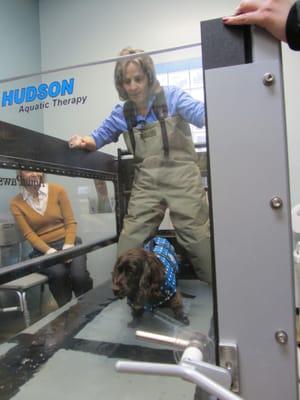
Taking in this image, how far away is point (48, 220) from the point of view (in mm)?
1165

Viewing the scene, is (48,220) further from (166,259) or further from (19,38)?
(19,38)

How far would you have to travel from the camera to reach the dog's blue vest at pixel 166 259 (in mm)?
723

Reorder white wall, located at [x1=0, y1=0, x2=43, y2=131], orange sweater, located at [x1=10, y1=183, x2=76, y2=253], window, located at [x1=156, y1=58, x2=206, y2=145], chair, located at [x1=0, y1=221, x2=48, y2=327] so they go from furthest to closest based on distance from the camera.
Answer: white wall, located at [x1=0, y1=0, x2=43, y2=131]
chair, located at [x1=0, y1=221, x2=48, y2=327]
orange sweater, located at [x1=10, y1=183, x2=76, y2=253]
window, located at [x1=156, y1=58, x2=206, y2=145]

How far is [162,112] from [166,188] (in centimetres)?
18

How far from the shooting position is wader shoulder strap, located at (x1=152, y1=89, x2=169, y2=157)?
27.9 inches

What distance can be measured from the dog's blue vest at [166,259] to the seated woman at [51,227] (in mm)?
316

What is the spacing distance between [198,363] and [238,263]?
0.49ft

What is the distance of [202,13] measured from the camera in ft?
6.98

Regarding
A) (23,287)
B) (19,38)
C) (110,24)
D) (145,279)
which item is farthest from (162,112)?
(19,38)

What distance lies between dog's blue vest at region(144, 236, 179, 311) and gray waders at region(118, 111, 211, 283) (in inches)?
1.0

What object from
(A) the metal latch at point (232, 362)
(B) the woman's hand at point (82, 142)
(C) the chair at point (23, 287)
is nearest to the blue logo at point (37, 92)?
(B) the woman's hand at point (82, 142)

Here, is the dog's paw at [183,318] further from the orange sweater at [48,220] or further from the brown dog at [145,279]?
the orange sweater at [48,220]

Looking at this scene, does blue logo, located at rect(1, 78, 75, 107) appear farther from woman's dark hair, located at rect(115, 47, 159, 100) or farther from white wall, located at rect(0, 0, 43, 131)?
white wall, located at rect(0, 0, 43, 131)

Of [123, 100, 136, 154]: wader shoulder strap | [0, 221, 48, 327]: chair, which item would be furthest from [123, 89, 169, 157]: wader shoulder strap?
[0, 221, 48, 327]: chair
